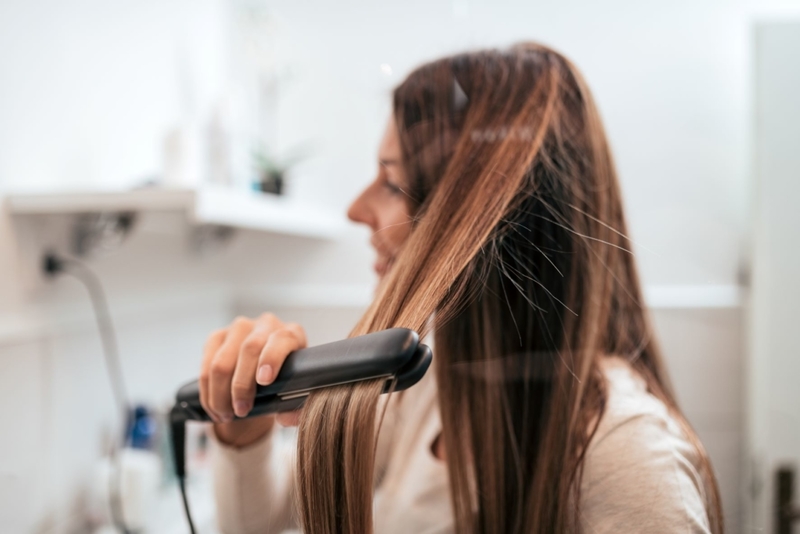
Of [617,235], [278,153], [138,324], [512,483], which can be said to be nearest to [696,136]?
[617,235]

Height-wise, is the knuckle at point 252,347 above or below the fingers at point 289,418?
above

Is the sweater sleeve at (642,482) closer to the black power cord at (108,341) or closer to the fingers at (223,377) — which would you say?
the fingers at (223,377)

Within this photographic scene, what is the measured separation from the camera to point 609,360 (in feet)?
1.50

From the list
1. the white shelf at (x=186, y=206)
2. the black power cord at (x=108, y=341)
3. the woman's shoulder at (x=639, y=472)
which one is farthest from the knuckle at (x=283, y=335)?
the black power cord at (x=108, y=341)

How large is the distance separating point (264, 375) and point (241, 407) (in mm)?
41

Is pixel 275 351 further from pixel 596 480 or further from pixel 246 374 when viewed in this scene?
pixel 596 480

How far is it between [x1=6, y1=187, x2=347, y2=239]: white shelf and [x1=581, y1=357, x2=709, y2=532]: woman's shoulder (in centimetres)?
45

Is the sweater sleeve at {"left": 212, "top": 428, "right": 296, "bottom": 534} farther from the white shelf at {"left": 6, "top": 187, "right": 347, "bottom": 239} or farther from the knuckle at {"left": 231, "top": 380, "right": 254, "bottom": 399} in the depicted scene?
the white shelf at {"left": 6, "top": 187, "right": 347, "bottom": 239}

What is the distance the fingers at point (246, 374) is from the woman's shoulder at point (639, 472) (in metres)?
0.21

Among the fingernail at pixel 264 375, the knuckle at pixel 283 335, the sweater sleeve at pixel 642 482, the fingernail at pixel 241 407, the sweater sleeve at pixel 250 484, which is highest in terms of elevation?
the knuckle at pixel 283 335

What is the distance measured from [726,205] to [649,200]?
78mm

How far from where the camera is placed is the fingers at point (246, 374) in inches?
14.3

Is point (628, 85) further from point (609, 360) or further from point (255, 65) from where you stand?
point (255, 65)

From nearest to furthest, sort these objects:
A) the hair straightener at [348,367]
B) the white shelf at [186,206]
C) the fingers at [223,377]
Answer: the hair straightener at [348,367]
the fingers at [223,377]
the white shelf at [186,206]
